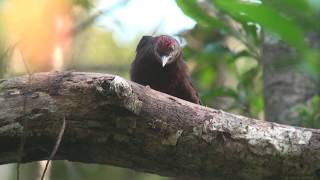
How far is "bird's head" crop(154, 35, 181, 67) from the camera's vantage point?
8.53 feet

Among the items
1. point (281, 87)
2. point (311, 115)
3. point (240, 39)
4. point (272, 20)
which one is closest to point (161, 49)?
point (240, 39)

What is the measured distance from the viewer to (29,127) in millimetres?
1511

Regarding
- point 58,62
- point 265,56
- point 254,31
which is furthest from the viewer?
point 58,62

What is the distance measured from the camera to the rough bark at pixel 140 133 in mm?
1521

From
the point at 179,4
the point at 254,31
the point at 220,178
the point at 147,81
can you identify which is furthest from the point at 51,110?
the point at 254,31

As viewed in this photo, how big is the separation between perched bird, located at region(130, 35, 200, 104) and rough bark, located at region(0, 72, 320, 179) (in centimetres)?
79

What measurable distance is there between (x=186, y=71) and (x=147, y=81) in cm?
24

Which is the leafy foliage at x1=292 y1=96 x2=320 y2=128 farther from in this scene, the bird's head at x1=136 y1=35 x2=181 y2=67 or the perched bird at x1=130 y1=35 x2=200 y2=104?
the bird's head at x1=136 y1=35 x2=181 y2=67

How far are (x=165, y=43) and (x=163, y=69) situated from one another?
0.43ft

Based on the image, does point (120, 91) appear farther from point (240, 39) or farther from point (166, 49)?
point (240, 39)

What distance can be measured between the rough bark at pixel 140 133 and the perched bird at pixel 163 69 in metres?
0.79

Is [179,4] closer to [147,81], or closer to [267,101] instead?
[147,81]

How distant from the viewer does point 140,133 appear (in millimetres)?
1619

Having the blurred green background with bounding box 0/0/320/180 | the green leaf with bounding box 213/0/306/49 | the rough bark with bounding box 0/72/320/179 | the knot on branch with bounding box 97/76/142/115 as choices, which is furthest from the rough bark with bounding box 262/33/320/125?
the green leaf with bounding box 213/0/306/49
